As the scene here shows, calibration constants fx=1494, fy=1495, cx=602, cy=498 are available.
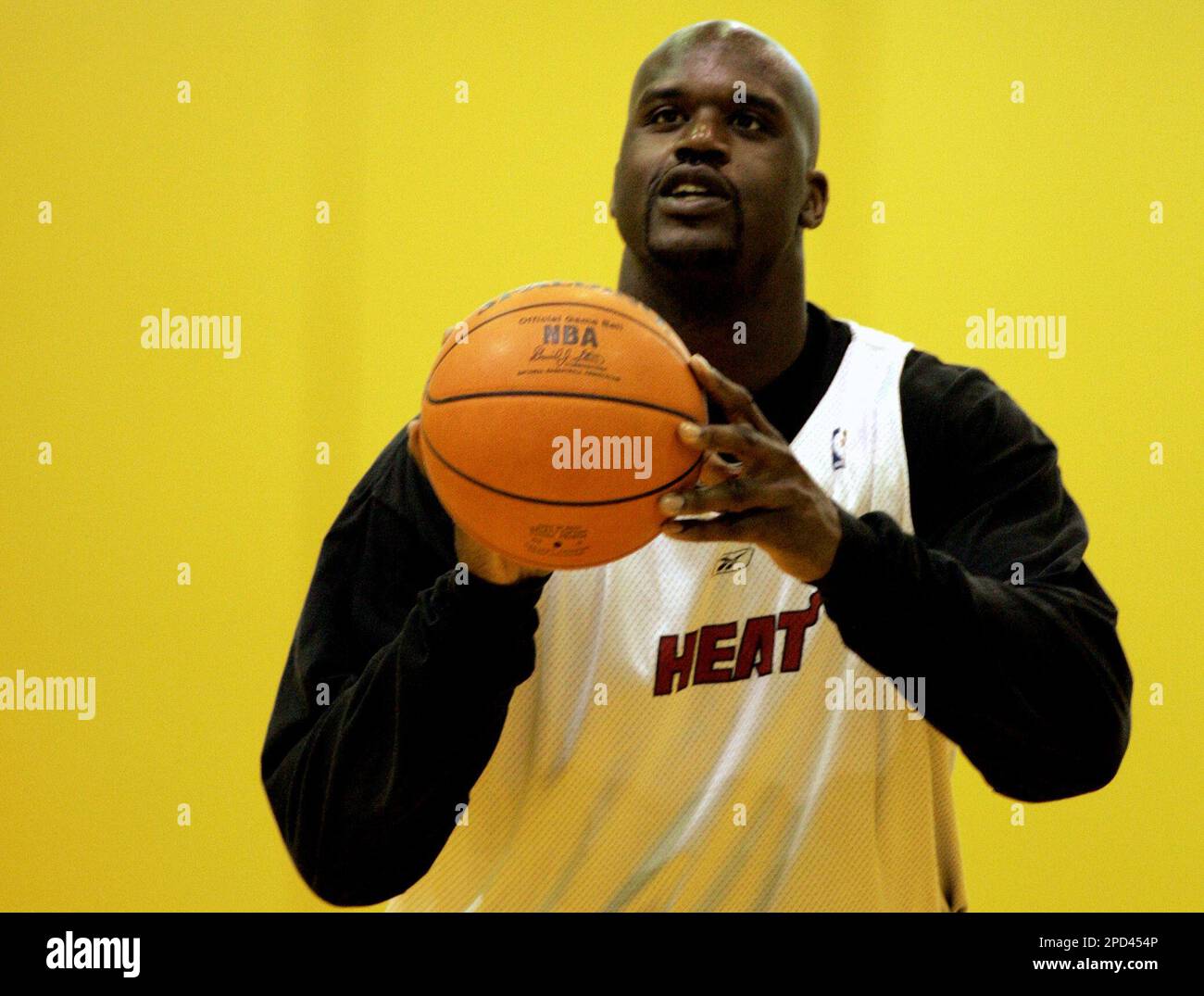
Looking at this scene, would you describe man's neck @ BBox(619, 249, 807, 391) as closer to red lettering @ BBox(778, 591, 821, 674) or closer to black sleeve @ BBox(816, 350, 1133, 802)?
black sleeve @ BBox(816, 350, 1133, 802)

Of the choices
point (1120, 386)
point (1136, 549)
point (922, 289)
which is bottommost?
point (1136, 549)

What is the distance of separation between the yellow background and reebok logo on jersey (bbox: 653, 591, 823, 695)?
6.35 feet

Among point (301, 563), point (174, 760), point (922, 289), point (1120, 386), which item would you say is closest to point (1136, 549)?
point (1120, 386)

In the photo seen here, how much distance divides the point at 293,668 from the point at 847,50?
8.36ft

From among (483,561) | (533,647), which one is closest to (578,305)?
(483,561)

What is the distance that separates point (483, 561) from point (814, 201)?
858 millimetres

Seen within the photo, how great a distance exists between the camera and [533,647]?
1.77 meters

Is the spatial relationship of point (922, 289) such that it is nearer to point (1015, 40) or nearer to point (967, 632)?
point (1015, 40)

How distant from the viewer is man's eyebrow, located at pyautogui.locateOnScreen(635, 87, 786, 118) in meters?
2.03

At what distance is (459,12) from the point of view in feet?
12.5

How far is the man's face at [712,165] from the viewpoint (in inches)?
78.0

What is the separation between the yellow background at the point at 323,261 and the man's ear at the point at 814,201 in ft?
5.30
